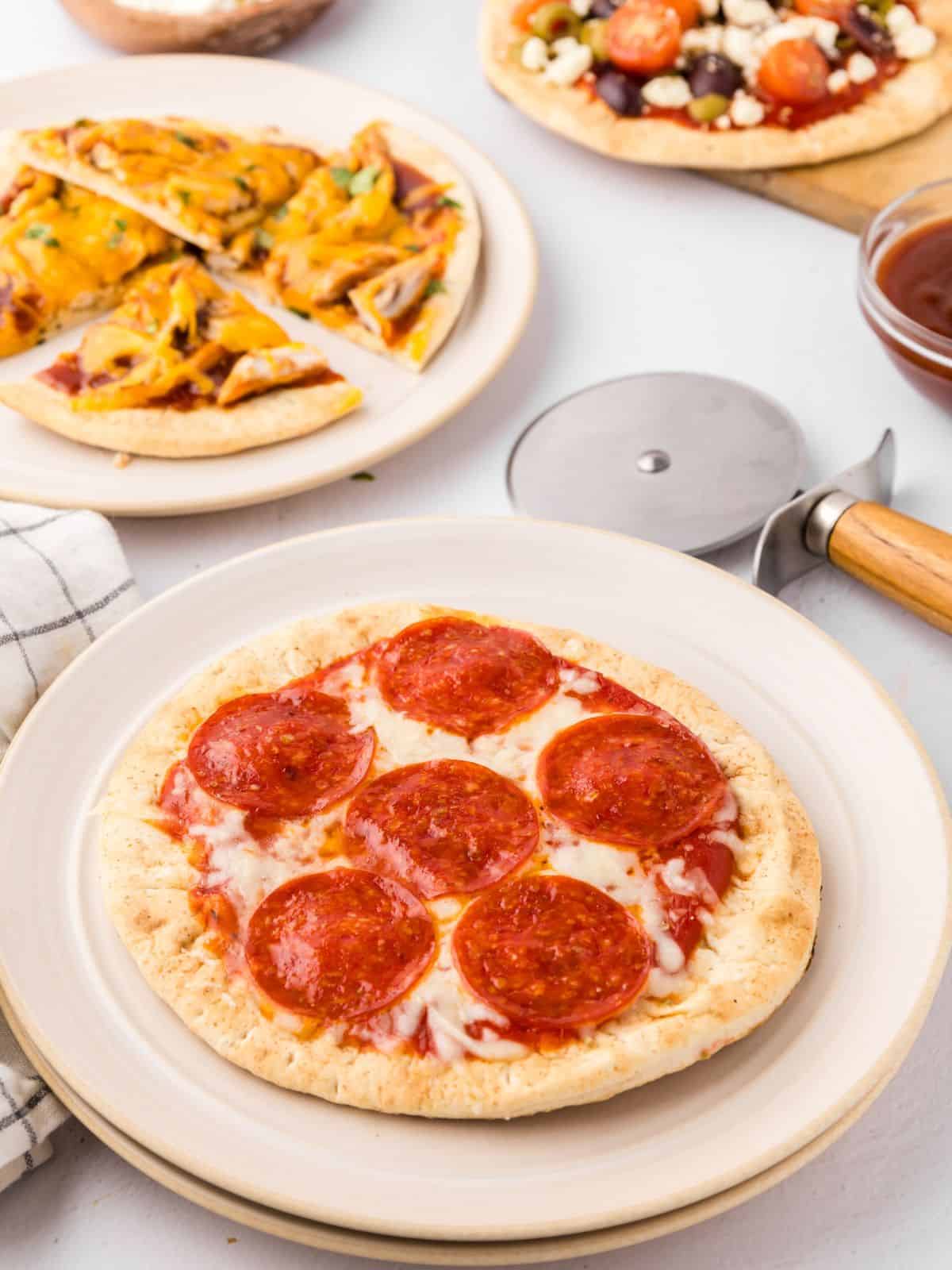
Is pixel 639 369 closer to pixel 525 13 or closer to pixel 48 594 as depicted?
pixel 525 13

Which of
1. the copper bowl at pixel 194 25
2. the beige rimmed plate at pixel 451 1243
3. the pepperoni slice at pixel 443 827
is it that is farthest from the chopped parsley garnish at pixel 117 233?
the beige rimmed plate at pixel 451 1243

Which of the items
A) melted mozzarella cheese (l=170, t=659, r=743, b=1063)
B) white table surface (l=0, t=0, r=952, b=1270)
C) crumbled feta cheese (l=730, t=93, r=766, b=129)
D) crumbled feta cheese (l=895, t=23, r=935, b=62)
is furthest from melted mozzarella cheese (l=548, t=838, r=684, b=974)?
crumbled feta cheese (l=895, t=23, r=935, b=62)

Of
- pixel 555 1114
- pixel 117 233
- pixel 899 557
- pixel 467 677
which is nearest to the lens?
pixel 555 1114

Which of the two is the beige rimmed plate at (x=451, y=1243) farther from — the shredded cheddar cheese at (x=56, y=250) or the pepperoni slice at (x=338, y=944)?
the shredded cheddar cheese at (x=56, y=250)

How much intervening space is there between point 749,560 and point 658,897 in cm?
123

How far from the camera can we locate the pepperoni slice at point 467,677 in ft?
9.30

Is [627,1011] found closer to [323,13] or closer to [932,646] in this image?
[932,646]

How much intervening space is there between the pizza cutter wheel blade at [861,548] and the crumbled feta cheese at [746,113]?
67.1 inches

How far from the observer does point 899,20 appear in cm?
478

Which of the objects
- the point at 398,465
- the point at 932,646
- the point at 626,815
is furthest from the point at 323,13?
the point at 626,815

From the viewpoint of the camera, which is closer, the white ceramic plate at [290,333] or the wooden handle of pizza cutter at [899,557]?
the wooden handle of pizza cutter at [899,557]

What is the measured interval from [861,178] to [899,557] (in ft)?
6.19

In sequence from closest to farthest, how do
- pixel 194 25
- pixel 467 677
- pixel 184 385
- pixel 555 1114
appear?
pixel 555 1114
pixel 467 677
pixel 184 385
pixel 194 25

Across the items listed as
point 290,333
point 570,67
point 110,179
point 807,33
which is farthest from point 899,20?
point 110,179
